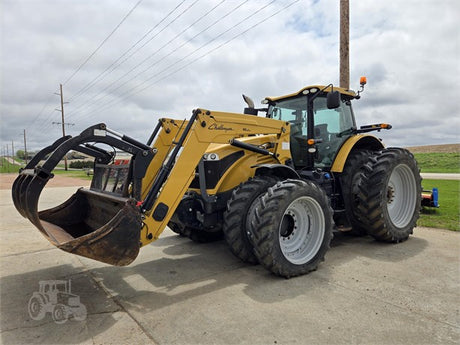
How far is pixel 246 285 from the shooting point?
3752 mm

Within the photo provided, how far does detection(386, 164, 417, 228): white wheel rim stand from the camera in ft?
19.1

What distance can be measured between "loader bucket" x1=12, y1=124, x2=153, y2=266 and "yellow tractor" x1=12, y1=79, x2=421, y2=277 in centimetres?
1

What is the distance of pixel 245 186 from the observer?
418cm

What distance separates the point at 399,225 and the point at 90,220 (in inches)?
200

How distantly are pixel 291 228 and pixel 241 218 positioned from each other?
31.7 inches

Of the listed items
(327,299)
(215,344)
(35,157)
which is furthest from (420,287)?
(35,157)

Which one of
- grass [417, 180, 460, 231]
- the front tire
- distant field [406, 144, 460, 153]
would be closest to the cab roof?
grass [417, 180, 460, 231]

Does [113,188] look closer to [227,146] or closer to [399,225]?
[227,146]

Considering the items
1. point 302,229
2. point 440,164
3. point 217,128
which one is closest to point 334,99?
point 217,128

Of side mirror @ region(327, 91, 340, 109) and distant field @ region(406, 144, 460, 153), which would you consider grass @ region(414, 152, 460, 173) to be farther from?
side mirror @ region(327, 91, 340, 109)

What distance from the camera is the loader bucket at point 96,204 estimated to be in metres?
3.02

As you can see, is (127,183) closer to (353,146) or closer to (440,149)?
(353,146)

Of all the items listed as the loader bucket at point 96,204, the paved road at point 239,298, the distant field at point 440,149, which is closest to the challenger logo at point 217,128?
the loader bucket at point 96,204

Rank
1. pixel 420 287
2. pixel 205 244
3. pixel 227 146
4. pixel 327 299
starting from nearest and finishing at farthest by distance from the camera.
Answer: pixel 327 299, pixel 420 287, pixel 227 146, pixel 205 244
